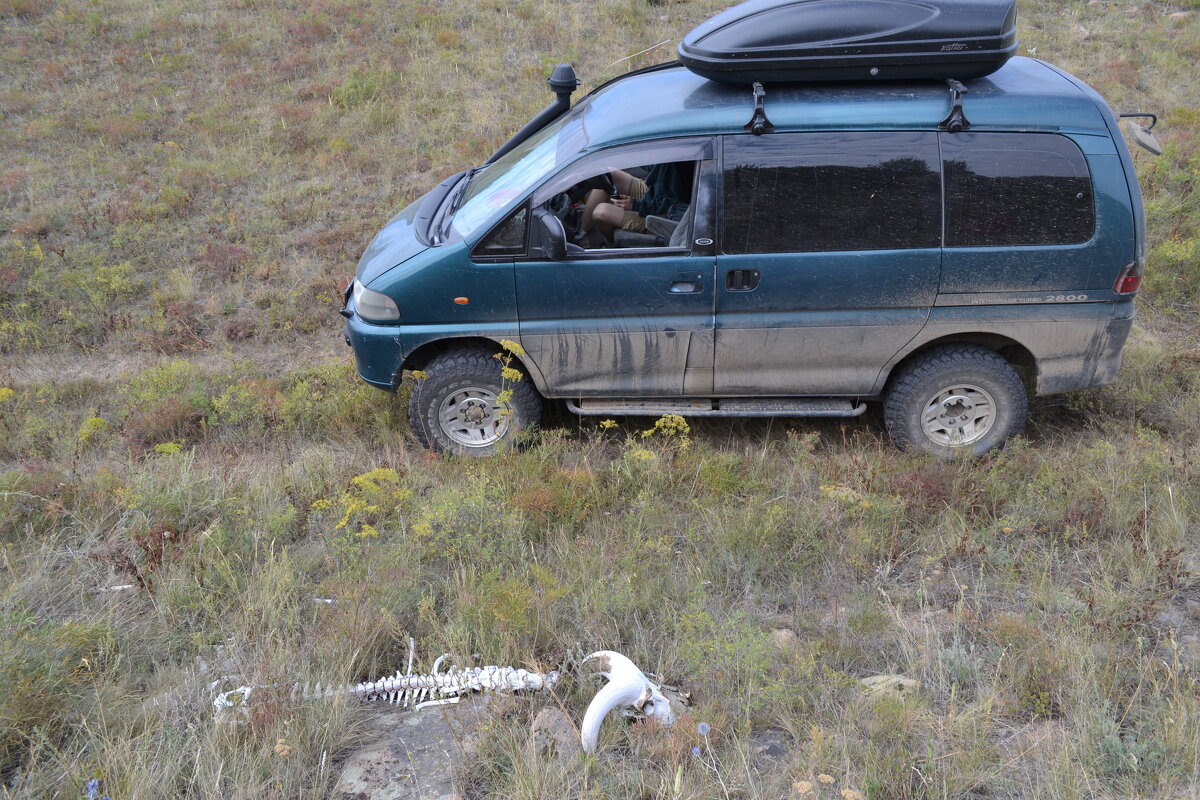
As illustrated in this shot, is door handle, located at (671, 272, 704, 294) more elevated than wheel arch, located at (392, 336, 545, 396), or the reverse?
door handle, located at (671, 272, 704, 294)

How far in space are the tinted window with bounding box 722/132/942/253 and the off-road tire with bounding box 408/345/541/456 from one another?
1.58m

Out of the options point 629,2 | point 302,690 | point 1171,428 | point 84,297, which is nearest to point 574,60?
point 629,2

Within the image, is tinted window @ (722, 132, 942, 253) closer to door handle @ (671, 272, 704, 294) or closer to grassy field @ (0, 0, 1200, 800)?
door handle @ (671, 272, 704, 294)

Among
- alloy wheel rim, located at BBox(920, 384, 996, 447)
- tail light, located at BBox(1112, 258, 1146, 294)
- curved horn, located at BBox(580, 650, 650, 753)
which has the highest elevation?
tail light, located at BBox(1112, 258, 1146, 294)

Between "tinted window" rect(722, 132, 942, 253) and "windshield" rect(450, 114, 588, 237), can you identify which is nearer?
"tinted window" rect(722, 132, 942, 253)

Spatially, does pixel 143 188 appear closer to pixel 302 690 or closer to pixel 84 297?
pixel 84 297

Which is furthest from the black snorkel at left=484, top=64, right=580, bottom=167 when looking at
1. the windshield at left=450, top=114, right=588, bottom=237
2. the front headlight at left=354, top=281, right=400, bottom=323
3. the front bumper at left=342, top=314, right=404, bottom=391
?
the front bumper at left=342, top=314, right=404, bottom=391

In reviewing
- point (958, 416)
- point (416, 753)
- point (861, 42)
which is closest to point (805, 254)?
point (861, 42)

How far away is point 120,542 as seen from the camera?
15.0ft

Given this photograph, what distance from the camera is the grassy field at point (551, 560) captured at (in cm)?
322

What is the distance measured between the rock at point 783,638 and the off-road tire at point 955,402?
195cm

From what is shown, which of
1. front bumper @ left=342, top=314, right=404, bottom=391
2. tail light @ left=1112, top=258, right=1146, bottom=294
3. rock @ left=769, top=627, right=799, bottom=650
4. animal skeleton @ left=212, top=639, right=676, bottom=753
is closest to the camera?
animal skeleton @ left=212, top=639, right=676, bottom=753

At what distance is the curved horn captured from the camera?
3.27 metres

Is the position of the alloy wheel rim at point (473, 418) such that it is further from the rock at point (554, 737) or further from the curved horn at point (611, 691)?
the rock at point (554, 737)
